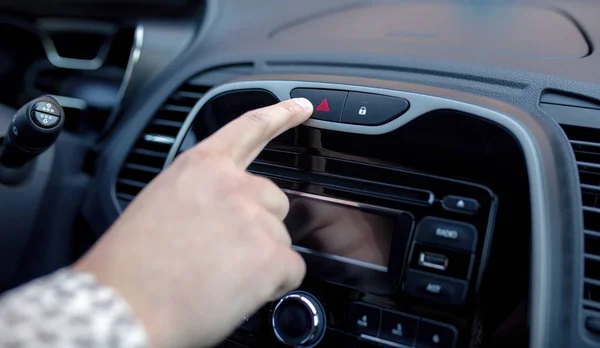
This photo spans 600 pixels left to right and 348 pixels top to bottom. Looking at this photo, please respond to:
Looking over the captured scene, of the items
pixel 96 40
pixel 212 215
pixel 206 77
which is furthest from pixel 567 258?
pixel 96 40

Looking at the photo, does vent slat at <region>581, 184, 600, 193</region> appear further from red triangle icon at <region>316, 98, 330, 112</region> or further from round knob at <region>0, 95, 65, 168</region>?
round knob at <region>0, 95, 65, 168</region>

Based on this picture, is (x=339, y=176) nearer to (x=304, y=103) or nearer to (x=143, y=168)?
(x=304, y=103)

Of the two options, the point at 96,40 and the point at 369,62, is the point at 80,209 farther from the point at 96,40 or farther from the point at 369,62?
the point at 369,62

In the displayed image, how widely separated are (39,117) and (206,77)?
0.30 meters

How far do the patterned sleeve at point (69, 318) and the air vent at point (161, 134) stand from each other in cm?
57

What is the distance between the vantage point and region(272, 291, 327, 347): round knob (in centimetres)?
82

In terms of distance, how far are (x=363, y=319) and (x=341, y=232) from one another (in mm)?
121

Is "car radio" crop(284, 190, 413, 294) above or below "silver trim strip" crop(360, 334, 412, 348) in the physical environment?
above

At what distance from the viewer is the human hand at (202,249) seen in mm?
529

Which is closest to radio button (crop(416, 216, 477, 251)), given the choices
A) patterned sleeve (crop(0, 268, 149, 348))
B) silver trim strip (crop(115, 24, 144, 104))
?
patterned sleeve (crop(0, 268, 149, 348))

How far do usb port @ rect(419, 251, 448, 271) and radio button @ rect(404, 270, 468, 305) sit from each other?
0.01m

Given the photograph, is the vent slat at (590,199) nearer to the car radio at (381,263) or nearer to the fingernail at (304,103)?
the car radio at (381,263)

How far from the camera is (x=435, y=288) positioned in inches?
30.1

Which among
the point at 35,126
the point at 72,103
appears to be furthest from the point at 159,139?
the point at 72,103
